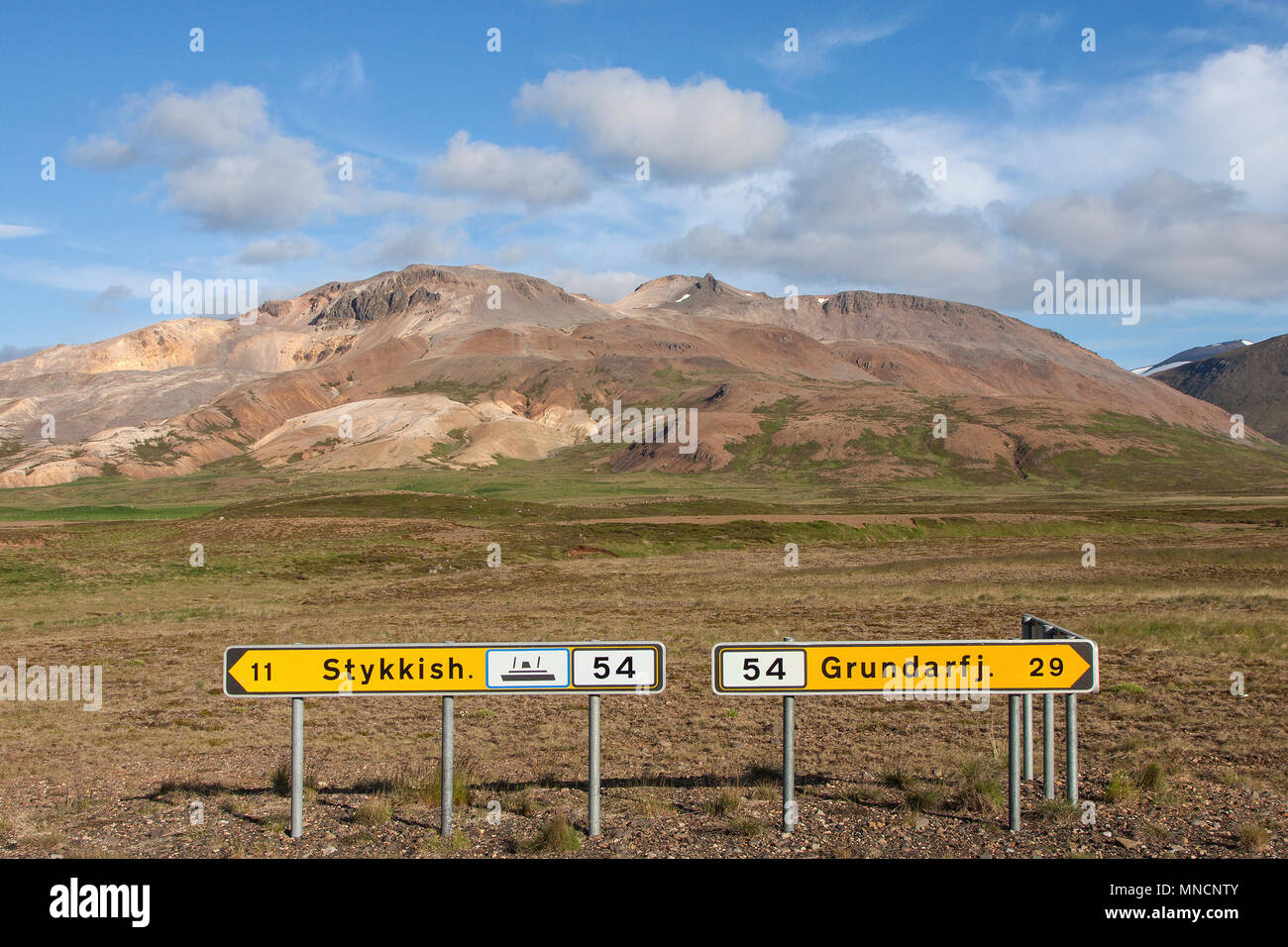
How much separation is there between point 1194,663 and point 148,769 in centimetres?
1813

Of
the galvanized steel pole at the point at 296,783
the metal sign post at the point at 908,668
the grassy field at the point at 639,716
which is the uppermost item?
the metal sign post at the point at 908,668

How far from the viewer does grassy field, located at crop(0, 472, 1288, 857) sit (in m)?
8.55

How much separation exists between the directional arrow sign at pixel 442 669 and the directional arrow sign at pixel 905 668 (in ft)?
2.58

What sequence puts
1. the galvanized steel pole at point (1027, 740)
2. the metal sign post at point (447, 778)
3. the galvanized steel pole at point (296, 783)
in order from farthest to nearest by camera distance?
the galvanized steel pole at point (1027, 740)
the galvanized steel pole at point (296, 783)
the metal sign post at point (447, 778)

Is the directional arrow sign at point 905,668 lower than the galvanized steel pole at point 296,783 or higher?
higher

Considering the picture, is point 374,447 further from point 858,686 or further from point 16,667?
point 858,686

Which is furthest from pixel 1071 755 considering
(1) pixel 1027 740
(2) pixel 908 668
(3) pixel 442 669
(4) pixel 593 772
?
(3) pixel 442 669

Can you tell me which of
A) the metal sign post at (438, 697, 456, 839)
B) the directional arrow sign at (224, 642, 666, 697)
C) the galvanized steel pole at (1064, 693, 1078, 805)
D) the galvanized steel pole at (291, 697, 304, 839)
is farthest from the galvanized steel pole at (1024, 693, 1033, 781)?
the galvanized steel pole at (291, 697, 304, 839)

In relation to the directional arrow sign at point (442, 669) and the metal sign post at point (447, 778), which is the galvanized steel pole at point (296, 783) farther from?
the metal sign post at point (447, 778)

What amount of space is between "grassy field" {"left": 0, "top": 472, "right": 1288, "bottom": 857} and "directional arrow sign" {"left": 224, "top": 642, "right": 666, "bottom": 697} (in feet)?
4.67

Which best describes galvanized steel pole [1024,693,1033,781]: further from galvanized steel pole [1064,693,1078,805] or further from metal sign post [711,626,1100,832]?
metal sign post [711,626,1100,832]

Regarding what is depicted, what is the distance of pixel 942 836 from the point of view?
8227 millimetres

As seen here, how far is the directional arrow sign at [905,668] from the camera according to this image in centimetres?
796

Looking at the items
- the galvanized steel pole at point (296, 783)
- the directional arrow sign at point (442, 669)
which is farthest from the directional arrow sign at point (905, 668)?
the galvanized steel pole at point (296, 783)
